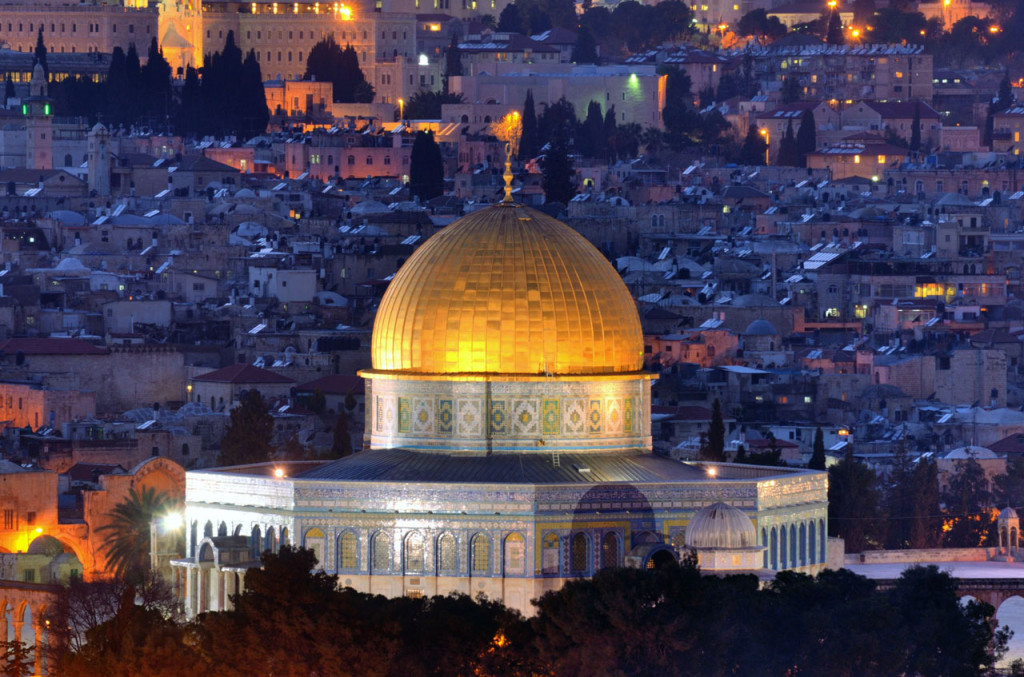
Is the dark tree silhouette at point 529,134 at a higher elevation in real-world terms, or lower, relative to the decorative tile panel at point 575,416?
lower

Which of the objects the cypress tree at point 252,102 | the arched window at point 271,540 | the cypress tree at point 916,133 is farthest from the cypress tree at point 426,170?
the arched window at point 271,540

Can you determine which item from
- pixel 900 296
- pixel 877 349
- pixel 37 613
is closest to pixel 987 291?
pixel 900 296

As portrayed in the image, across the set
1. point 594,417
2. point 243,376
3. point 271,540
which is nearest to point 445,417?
point 594,417

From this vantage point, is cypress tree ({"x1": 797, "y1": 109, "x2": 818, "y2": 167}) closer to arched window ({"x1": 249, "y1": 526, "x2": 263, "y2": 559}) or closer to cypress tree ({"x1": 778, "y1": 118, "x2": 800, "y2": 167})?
cypress tree ({"x1": 778, "y1": 118, "x2": 800, "y2": 167})

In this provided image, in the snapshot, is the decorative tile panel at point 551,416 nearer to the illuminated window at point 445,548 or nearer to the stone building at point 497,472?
the stone building at point 497,472

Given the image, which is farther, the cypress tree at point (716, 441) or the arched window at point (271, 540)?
the cypress tree at point (716, 441)

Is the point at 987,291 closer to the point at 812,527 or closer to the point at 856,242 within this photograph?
the point at 856,242

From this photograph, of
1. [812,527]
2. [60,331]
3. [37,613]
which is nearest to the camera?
[812,527]
